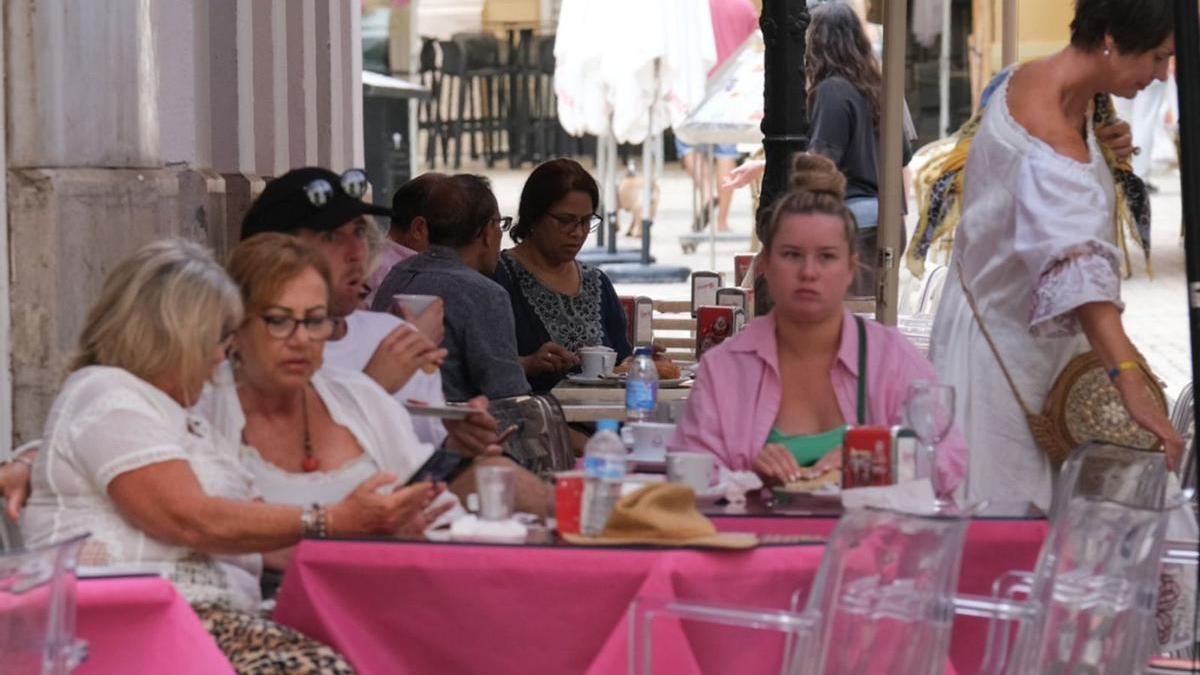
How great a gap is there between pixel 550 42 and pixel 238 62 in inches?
739

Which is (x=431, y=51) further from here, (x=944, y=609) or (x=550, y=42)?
(x=944, y=609)

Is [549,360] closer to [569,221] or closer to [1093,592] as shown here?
[569,221]

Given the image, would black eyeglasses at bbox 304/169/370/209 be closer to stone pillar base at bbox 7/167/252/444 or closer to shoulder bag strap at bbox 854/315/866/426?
stone pillar base at bbox 7/167/252/444

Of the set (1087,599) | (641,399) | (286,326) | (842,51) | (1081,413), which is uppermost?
(842,51)

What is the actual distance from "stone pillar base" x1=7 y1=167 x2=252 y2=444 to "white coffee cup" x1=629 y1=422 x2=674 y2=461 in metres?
1.56

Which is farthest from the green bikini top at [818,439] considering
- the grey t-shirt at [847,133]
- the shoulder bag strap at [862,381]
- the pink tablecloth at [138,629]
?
the grey t-shirt at [847,133]

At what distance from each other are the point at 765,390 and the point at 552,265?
2963mm

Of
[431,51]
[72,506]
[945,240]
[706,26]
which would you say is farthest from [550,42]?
[72,506]

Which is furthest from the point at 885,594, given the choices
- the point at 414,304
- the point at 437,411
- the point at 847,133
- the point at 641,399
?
the point at 847,133

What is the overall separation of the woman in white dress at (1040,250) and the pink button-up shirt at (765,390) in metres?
0.28

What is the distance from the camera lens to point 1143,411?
536cm

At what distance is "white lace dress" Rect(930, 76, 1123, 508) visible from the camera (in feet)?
17.9

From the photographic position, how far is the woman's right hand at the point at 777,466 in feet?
17.0

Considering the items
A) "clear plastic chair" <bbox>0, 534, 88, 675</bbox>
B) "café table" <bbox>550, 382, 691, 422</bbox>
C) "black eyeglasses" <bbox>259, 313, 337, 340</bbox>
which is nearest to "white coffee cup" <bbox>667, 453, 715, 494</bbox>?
"black eyeglasses" <bbox>259, 313, 337, 340</bbox>
